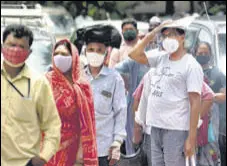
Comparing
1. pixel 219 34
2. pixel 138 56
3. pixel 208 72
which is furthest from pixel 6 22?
pixel 138 56

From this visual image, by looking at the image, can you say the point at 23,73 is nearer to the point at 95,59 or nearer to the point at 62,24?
the point at 95,59

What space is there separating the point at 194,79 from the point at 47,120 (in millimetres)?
1970

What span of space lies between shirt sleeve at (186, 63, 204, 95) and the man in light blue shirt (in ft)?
1.81

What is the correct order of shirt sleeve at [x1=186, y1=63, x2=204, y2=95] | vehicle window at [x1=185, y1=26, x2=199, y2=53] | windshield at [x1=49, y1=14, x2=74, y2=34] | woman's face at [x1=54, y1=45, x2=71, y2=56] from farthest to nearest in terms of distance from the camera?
windshield at [x1=49, y1=14, x2=74, y2=34] → vehicle window at [x1=185, y1=26, x2=199, y2=53] → shirt sleeve at [x1=186, y1=63, x2=204, y2=95] → woman's face at [x1=54, y1=45, x2=71, y2=56]

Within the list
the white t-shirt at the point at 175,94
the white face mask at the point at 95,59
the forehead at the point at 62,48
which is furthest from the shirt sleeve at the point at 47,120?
the white t-shirt at the point at 175,94

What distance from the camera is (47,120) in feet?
17.2

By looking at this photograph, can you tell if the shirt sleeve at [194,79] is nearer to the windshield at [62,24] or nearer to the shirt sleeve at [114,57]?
the shirt sleeve at [114,57]

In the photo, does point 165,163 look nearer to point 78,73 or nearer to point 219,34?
point 78,73

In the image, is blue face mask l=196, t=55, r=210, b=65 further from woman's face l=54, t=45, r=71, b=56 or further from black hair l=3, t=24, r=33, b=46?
black hair l=3, t=24, r=33, b=46

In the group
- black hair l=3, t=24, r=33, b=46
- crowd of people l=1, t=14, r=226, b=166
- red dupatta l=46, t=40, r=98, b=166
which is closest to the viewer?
crowd of people l=1, t=14, r=226, b=166

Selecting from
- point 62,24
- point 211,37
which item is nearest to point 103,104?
point 211,37

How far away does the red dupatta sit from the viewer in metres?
6.12

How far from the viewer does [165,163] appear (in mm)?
7059

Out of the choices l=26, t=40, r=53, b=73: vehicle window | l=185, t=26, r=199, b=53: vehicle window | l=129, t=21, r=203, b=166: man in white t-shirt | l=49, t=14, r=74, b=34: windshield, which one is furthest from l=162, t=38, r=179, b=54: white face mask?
l=49, t=14, r=74, b=34: windshield
